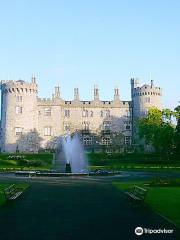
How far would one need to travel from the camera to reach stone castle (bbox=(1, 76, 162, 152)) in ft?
290

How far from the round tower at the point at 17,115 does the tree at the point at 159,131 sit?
76.1ft

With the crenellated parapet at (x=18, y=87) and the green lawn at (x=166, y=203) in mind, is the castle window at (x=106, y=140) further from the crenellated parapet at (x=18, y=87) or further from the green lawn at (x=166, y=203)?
the green lawn at (x=166, y=203)

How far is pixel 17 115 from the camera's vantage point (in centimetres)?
8844

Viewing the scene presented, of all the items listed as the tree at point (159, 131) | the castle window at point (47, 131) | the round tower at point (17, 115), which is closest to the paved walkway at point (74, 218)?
the tree at point (159, 131)

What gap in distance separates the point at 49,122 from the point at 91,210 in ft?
256

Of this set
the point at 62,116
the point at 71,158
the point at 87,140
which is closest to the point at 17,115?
the point at 62,116

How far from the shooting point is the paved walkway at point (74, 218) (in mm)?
11539

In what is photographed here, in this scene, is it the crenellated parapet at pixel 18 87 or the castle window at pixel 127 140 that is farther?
the castle window at pixel 127 140

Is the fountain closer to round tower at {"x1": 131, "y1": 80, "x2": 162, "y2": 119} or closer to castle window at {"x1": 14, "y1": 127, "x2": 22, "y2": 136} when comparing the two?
castle window at {"x1": 14, "y1": 127, "x2": 22, "y2": 136}

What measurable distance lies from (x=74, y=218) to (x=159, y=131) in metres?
56.3

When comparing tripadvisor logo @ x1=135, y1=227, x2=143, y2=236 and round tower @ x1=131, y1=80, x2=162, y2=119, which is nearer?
tripadvisor logo @ x1=135, y1=227, x2=143, y2=236

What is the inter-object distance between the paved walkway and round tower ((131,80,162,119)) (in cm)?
7417

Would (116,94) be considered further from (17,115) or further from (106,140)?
(17,115)

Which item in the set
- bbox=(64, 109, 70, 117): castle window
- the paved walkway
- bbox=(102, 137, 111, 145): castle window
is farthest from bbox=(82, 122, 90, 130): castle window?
the paved walkway
